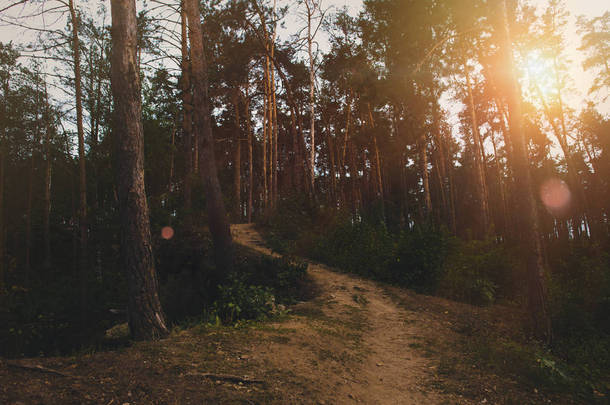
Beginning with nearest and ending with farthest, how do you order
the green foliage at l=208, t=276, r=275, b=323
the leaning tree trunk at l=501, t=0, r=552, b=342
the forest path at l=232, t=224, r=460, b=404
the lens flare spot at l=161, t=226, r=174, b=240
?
1. the forest path at l=232, t=224, r=460, b=404
2. the leaning tree trunk at l=501, t=0, r=552, b=342
3. the green foliage at l=208, t=276, r=275, b=323
4. the lens flare spot at l=161, t=226, r=174, b=240

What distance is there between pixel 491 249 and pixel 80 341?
1459 cm

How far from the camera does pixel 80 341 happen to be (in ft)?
31.6

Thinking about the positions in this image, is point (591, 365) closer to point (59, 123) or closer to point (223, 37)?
point (223, 37)

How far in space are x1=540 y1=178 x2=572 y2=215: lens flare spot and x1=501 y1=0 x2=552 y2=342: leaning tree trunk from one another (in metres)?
23.3

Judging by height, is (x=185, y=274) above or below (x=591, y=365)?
above

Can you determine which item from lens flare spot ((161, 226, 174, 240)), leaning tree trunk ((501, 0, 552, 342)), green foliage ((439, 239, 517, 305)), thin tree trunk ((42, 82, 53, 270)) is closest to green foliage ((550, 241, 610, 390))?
leaning tree trunk ((501, 0, 552, 342))

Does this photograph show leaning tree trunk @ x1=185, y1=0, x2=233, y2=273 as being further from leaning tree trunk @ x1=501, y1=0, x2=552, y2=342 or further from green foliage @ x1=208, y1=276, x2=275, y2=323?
leaning tree trunk @ x1=501, y1=0, x2=552, y2=342

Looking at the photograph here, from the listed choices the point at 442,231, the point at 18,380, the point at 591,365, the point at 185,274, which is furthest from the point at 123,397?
the point at 442,231

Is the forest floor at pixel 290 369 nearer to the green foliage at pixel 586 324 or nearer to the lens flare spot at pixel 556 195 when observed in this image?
the green foliage at pixel 586 324

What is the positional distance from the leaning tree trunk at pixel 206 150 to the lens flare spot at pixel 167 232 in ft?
14.1

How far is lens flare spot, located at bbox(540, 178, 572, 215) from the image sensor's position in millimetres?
25089

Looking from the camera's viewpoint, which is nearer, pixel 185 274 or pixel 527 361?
pixel 527 361

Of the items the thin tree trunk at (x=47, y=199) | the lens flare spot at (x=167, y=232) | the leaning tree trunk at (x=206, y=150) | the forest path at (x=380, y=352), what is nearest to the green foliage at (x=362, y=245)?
the forest path at (x=380, y=352)

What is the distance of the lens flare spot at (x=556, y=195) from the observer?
2509 cm
